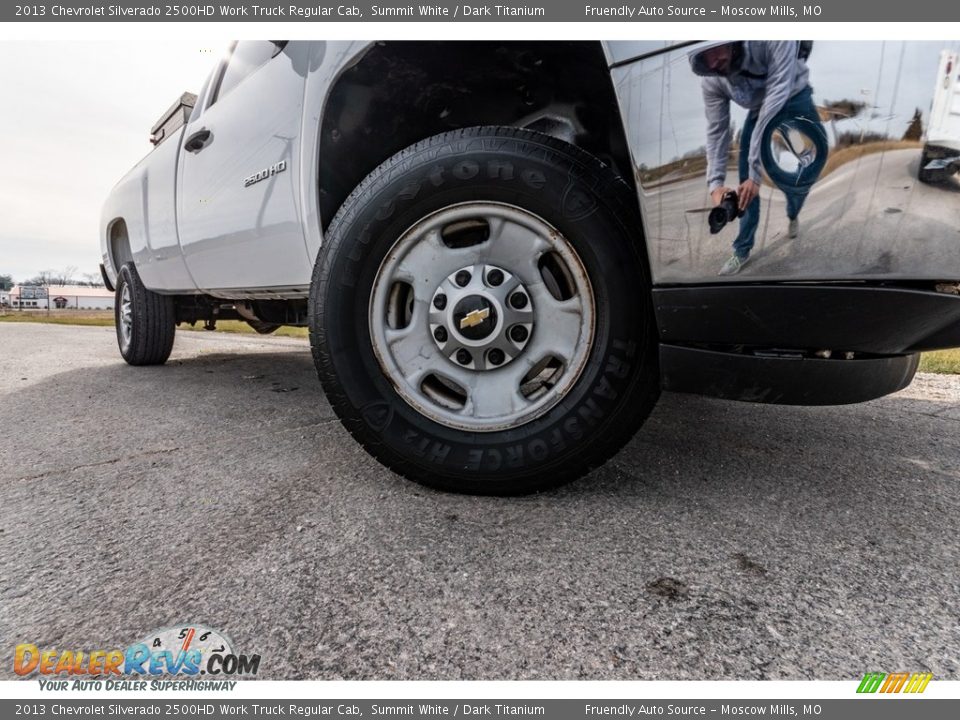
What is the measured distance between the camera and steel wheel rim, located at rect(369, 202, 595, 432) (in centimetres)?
128

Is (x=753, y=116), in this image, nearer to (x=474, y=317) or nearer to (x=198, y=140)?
(x=474, y=317)

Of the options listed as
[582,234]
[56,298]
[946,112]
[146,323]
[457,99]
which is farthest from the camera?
[56,298]

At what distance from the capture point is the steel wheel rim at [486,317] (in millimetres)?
1278

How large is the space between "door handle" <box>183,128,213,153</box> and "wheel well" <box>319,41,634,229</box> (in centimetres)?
101

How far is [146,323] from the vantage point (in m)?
3.32

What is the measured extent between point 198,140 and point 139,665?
7.70 ft

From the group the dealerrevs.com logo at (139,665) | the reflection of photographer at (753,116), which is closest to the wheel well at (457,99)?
the reflection of photographer at (753,116)

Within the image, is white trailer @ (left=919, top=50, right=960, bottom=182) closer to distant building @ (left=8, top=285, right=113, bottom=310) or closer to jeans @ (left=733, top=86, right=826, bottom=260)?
jeans @ (left=733, top=86, right=826, bottom=260)

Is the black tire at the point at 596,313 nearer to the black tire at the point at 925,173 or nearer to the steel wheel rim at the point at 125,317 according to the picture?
the black tire at the point at 925,173

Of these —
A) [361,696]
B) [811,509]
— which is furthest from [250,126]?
[811,509]

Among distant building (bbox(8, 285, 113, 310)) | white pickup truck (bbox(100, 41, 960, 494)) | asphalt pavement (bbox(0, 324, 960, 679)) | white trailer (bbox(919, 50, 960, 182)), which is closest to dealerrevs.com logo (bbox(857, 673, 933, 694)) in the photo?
asphalt pavement (bbox(0, 324, 960, 679))

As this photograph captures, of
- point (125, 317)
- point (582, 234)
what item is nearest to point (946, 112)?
point (582, 234)

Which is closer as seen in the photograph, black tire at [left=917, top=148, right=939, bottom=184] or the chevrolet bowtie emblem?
black tire at [left=917, top=148, right=939, bottom=184]

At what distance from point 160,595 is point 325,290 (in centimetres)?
80
